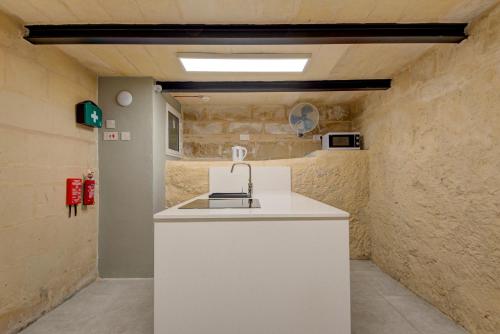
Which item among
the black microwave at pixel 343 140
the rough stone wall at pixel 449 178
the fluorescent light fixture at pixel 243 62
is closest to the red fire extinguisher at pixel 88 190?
the fluorescent light fixture at pixel 243 62

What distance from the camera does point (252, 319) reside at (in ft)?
4.84

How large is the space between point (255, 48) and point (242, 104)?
1.85m

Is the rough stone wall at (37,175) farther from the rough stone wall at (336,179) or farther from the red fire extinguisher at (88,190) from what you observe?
the rough stone wall at (336,179)

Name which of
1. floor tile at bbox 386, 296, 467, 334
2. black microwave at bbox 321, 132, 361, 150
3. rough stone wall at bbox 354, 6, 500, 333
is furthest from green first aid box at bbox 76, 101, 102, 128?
floor tile at bbox 386, 296, 467, 334

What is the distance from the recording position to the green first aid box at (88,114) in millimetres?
2565

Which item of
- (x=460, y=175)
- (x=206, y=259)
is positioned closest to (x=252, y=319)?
(x=206, y=259)

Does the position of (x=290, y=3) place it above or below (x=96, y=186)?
above

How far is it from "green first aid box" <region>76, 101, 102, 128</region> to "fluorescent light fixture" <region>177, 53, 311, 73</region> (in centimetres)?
96

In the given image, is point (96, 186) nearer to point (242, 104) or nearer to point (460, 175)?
point (242, 104)

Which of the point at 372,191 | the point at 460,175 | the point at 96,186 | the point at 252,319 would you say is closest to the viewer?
the point at 252,319

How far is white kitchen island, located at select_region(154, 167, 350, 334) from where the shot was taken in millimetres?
1468

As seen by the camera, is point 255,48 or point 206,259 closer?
point 206,259

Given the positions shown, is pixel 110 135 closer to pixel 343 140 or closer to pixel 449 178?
pixel 343 140

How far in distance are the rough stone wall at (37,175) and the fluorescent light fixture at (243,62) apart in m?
1.03
